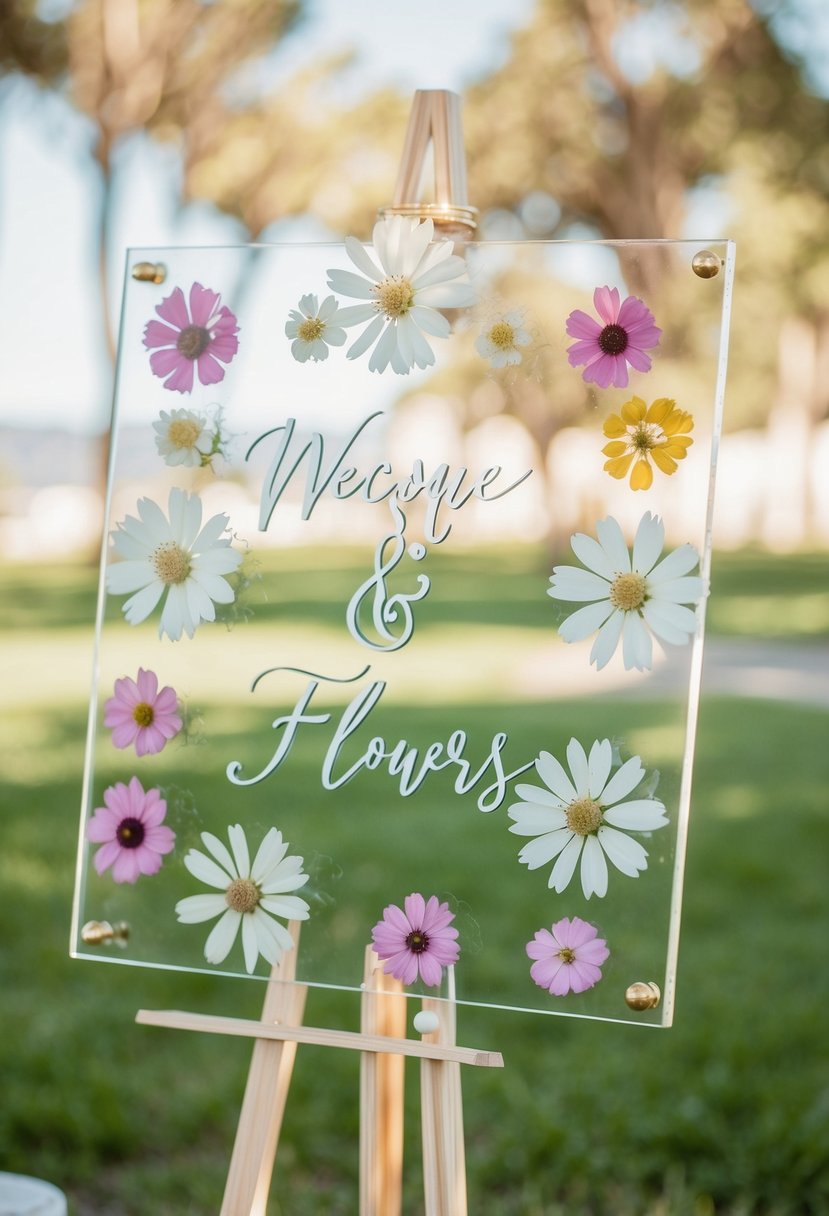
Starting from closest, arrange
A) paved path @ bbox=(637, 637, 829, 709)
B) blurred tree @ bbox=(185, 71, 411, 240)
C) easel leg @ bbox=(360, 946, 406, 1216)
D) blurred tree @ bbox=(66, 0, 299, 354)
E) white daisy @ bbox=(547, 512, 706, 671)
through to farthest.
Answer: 1. white daisy @ bbox=(547, 512, 706, 671)
2. easel leg @ bbox=(360, 946, 406, 1216)
3. blurred tree @ bbox=(66, 0, 299, 354)
4. paved path @ bbox=(637, 637, 829, 709)
5. blurred tree @ bbox=(185, 71, 411, 240)

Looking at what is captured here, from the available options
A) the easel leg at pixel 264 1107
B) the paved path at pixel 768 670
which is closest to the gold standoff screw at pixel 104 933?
the easel leg at pixel 264 1107

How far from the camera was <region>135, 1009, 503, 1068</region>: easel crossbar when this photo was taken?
1.25m

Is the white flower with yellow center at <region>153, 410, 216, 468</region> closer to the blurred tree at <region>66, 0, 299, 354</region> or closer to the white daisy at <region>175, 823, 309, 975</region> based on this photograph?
the white daisy at <region>175, 823, 309, 975</region>

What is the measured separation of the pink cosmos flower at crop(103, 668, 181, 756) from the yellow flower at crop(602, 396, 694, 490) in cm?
51

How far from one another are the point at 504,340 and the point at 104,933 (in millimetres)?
728

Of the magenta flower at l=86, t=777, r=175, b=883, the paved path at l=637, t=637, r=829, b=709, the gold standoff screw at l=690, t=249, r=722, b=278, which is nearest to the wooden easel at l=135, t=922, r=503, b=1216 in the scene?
the magenta flower at l=86, t=777, r=175, b=883

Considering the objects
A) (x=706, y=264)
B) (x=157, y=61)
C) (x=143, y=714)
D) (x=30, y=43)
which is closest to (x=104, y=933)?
(x=143, y=714)

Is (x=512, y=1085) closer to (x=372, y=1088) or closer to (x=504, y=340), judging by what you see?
(x=372, y=1088)

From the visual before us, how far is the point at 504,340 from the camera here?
1.25 m

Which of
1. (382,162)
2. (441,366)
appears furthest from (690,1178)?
(382,162)

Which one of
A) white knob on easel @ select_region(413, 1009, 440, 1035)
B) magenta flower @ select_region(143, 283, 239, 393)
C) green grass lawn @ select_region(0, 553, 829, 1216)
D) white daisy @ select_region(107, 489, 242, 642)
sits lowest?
green grass lawn @ select_region(0, 553, 829, 1216)

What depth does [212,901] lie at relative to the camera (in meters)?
1.31

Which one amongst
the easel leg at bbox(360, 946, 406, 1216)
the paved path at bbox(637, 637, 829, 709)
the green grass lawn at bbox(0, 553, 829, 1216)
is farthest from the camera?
the paved path at bbox(637, 637, 829, 709)

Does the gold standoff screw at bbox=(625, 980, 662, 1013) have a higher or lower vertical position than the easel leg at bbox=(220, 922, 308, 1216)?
higher
